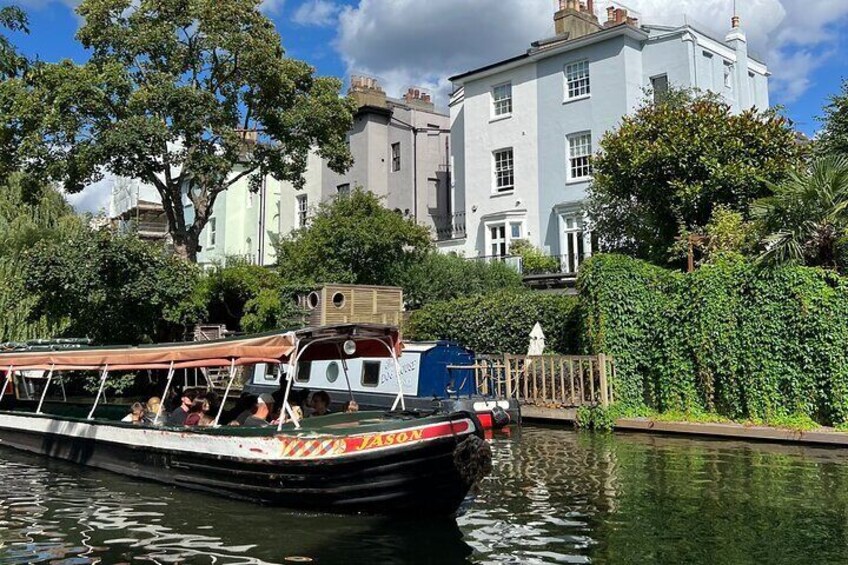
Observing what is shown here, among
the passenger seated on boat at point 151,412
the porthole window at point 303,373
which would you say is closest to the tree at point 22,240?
the porthole window at point 303,373

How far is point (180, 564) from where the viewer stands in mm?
8117

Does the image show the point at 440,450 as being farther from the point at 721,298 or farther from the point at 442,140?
the point at 442,140

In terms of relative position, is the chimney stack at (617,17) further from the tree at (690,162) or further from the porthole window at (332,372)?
the porthole window at (332,372)

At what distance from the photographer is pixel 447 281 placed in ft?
92.3

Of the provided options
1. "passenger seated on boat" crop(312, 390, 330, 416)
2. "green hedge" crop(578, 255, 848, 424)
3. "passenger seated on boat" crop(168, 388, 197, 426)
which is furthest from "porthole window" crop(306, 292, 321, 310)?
"passenger seated on boat" crop(312, 390, 330, 416)

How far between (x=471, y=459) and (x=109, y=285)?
64.2 feet

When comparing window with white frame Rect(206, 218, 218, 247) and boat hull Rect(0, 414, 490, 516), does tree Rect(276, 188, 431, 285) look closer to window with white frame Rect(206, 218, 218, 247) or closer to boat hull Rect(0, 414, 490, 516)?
boat hull Rect(0, 414, 490, 516)

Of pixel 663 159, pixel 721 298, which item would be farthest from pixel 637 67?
pixel 721 298

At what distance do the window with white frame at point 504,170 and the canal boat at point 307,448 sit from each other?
72.7ft

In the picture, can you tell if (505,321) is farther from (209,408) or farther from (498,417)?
(209,408)

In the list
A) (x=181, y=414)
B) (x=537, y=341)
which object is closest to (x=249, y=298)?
(x=537, y=341)

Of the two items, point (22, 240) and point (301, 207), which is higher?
point (301, 207)

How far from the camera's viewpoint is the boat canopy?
10.8 meters

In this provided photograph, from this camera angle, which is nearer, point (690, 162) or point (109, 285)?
point (690, 162)
